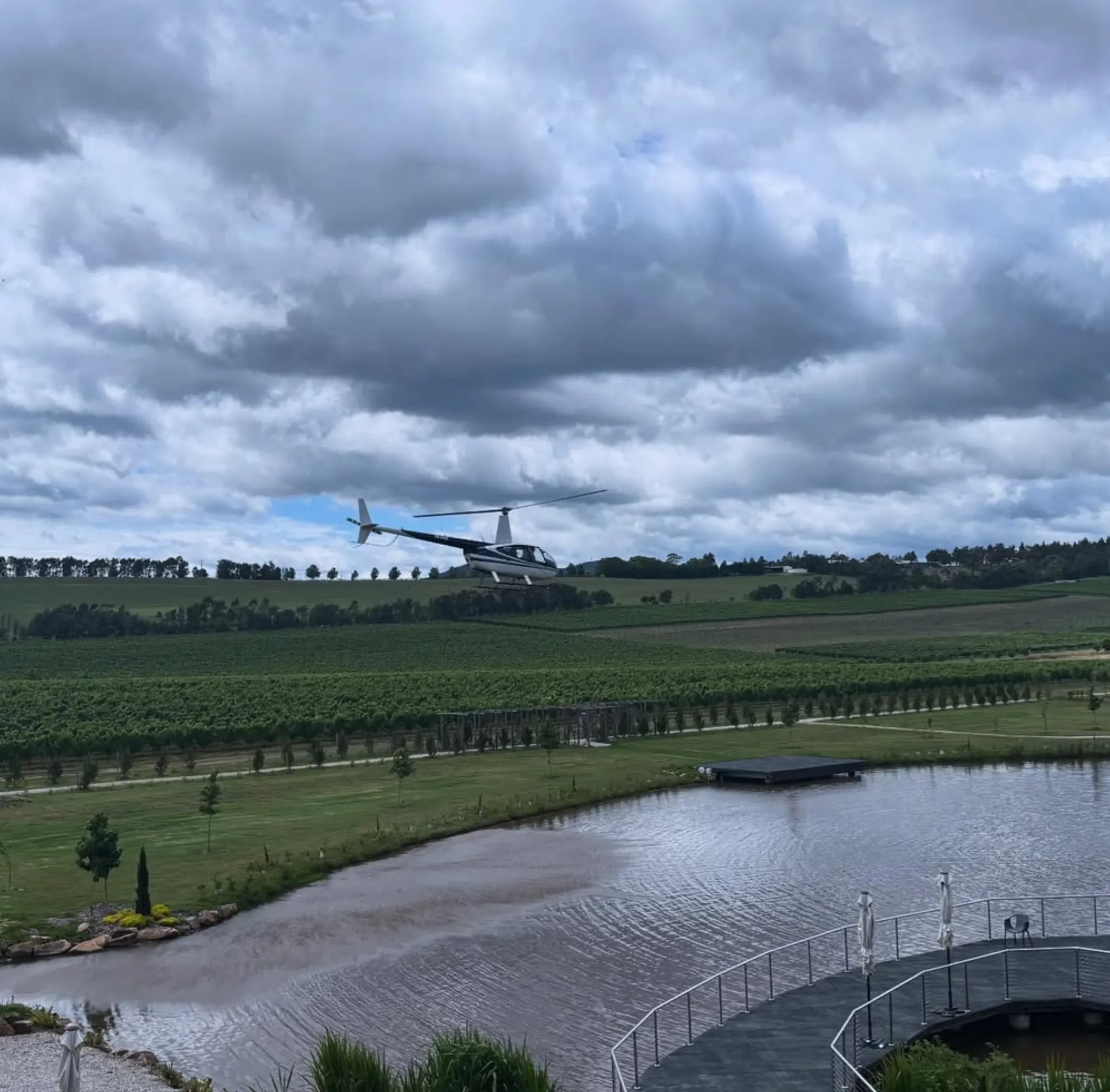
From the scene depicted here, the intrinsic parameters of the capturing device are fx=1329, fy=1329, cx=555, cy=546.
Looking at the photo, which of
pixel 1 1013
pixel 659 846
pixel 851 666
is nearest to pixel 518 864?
pixel 659 846

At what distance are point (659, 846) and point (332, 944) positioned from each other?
13671 mm

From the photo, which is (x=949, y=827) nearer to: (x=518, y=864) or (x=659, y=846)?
(x=659, y=846)

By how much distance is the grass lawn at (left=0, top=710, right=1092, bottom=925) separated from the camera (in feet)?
123

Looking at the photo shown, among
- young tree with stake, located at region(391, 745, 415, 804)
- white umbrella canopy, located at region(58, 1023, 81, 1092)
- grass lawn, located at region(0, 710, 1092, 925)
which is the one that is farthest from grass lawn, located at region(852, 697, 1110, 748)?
white umbrella canopy, located at region(58, 1023, 81, 1092)

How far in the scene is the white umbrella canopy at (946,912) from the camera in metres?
22.4

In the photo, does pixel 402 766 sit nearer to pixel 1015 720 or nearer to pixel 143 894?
pixel 143 894

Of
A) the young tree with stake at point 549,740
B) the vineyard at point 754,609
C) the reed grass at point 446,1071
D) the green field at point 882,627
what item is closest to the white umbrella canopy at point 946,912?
the reed grass at point 446,1071

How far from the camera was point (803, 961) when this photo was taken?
26.4 meters

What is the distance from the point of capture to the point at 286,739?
7319cm

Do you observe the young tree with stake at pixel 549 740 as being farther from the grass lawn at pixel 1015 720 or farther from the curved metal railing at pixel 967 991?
the curved metal railing at pixel 967 991

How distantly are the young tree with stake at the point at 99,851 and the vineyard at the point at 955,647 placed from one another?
85144 millimetres

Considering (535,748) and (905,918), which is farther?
(535,748)

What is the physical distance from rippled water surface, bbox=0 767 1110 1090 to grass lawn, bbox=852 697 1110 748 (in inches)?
817

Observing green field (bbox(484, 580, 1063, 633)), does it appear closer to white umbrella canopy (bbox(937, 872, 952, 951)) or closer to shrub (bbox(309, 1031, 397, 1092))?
white umbrella canopy (bbox(937, 872, 952, 951))
